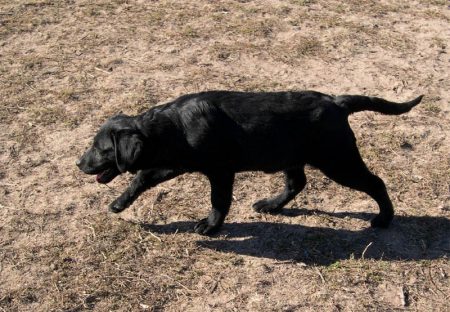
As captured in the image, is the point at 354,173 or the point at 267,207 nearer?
the point at 354,173

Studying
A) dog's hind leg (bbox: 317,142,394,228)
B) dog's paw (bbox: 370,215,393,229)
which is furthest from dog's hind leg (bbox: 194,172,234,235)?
dog's paw (bbox: 370,215,393,229)

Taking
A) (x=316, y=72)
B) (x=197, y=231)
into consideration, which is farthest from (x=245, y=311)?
(x=316, y=72)

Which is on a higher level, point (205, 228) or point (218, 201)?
point (218, 201)

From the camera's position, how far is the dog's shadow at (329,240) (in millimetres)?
5164

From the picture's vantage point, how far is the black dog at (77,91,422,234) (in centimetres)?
486

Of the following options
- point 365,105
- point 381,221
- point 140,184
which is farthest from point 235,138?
point 381,221

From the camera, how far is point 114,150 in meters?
4.97

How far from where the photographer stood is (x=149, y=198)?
5.78 metres

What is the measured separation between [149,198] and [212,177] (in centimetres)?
96

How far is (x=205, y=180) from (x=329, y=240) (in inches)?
54.0

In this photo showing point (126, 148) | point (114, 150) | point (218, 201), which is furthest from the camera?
point (218, 201)

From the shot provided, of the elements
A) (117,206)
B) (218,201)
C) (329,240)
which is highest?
(218,201)

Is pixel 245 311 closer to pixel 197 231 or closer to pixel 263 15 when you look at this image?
pixel 197 231

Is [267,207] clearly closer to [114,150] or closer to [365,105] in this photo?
[365,105]
